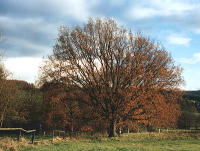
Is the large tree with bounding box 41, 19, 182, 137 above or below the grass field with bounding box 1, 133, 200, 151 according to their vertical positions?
above

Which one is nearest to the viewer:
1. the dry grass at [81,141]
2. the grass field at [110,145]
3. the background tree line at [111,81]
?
the dry grass at [81,141]

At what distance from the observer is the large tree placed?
28.2 m

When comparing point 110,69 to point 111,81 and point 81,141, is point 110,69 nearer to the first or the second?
point 111,81

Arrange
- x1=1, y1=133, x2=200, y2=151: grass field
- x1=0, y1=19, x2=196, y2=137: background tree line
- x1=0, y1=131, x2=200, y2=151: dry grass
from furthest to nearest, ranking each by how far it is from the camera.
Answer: x1=0, y1=19, x2=196, y2=137: background tree line → x1=1, y1=133, x2=200, y2=151: grass field → x1=0, y1=131, x2=200, y2=151: dry grass

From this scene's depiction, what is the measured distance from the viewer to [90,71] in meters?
29.1

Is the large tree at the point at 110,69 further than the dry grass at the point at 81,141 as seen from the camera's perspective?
Yes

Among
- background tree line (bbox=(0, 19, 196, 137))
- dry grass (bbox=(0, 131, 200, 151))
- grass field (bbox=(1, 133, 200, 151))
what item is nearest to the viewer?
dry grass (bbox=(0, 131, 200, 151))

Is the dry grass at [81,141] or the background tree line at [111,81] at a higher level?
the background tree line at [111,81]

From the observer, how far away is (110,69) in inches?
1134

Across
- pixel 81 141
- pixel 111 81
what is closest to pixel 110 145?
pixel 81 141

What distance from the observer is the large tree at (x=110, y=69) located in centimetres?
2816

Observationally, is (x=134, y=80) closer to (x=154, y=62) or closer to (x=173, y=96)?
(x=154, y=62)

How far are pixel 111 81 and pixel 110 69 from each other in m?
1.54

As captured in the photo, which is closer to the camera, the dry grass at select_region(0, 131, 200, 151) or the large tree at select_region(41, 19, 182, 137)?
the dry grass at select_region(0, 131, 200, 151)
